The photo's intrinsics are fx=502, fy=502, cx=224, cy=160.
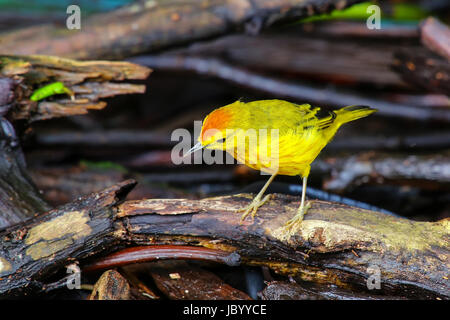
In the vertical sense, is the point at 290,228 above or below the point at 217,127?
below

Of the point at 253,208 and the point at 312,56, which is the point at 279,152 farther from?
the point at 312,56

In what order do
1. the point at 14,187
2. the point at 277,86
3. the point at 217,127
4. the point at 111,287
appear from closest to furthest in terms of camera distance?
the point at 111,287, the point at 217,127, the point at 14,187, the point at 277,86

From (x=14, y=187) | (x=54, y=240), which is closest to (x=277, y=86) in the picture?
(x=14, y=187)

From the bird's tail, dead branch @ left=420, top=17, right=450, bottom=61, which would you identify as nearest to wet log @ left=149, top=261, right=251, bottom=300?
the bird's tail

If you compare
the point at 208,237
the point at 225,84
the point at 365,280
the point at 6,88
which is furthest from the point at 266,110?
the point at 225,84

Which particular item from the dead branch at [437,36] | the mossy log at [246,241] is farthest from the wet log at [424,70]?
the mossy log at [246,241]

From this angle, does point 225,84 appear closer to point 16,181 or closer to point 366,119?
point 366,119
